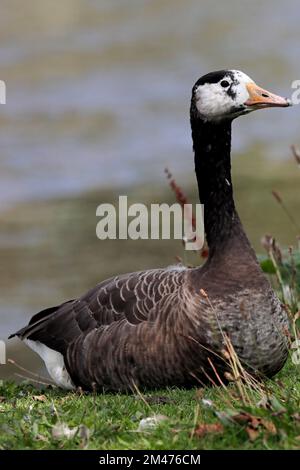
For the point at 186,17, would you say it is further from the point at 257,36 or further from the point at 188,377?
the point at 188,377

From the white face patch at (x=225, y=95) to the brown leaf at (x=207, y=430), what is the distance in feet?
10.8

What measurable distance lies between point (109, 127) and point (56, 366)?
51.3 feet

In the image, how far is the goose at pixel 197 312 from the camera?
7938 millimetres

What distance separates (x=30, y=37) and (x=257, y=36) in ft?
20.1

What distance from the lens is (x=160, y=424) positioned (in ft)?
19.7

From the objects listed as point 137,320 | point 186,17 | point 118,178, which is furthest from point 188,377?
point 186,17

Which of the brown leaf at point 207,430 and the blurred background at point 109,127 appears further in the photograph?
the blurred background at point 109,127

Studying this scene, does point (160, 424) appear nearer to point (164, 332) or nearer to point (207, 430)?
point (207, 430)

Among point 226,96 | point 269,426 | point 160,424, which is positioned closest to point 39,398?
point 160,424

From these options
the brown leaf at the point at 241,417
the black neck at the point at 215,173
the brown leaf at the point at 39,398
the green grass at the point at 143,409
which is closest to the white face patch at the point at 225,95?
the black neck at the point at 215,173

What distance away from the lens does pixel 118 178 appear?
21.2 metres

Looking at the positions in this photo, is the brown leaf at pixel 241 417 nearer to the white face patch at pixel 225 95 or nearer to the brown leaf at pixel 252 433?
the brown leaf at pixel 252 433

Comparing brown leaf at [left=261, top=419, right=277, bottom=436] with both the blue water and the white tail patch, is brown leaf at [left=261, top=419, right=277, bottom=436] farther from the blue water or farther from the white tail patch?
the blue water

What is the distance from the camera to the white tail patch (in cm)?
895
